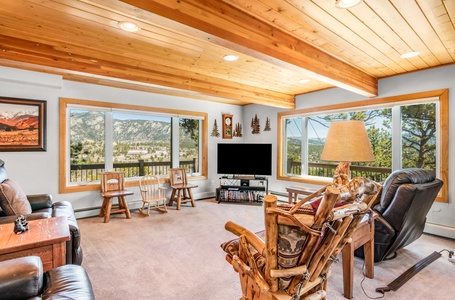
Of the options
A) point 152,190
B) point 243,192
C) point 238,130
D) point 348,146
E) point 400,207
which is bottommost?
point 243,192

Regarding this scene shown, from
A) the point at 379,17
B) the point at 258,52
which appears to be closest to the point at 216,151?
the point at 258,52

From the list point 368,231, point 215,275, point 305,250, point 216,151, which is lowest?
point 215,275

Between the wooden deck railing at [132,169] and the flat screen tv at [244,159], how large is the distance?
729mm

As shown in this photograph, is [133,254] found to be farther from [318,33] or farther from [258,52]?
[318,33]

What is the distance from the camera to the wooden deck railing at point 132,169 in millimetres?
4262

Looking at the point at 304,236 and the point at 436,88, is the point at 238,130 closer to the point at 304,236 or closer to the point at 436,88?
the point at 436,88

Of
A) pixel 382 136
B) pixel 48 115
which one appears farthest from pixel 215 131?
pixel 382 136

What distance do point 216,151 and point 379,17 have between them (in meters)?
4.30

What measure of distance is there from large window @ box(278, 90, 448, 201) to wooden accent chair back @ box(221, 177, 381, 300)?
317 cm

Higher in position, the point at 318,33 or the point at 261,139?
the point at 318,33

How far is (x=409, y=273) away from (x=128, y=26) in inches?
→ 143

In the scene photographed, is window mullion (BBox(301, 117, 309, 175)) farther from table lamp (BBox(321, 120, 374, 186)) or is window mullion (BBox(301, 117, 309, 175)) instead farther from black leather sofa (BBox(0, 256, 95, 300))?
black leather sofa (BBox(0, 256, 95, 300))

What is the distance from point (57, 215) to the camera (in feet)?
8.62

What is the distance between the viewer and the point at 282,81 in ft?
13.5
